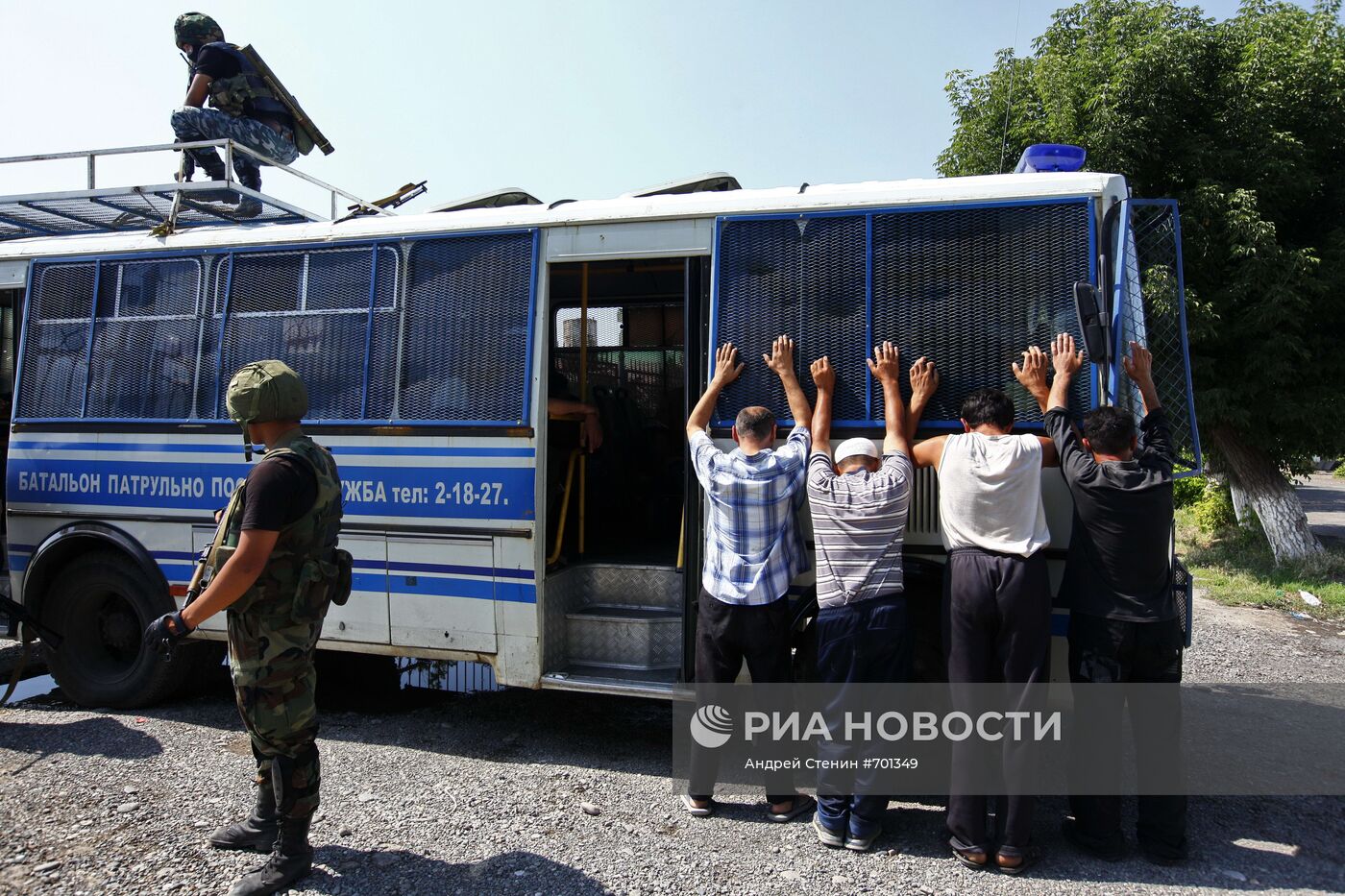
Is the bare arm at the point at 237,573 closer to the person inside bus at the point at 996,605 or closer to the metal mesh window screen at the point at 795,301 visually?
the metal mesh window screen at the point at 795,301

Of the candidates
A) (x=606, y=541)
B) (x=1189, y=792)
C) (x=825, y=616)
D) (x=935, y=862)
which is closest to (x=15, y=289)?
(x=606, y=541)

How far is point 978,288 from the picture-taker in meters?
4.16

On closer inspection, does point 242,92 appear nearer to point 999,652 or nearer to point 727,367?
point 727,367

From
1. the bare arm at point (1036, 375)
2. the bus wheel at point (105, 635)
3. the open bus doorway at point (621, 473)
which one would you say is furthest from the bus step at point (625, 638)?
the bus wheel at point (105, 635)

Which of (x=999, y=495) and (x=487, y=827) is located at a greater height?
(x=999, y=495)

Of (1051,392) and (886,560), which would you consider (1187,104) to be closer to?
(1051,392)

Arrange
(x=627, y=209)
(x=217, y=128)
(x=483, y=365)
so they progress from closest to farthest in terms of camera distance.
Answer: (x=627, y=209), (x=483, y=365), (x=217, y=128)

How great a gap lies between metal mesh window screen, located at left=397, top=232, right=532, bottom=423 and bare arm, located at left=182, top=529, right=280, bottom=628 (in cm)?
170

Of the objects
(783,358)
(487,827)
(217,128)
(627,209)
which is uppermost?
(217,128)

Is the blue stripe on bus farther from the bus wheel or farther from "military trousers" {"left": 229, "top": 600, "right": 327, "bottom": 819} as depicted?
"military trousers" {"left": 229, "top": 600, "right": 327, "bottom": 819}

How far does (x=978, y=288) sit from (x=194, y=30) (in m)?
6.59

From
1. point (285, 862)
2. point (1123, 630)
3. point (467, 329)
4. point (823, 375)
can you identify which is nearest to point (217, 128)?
point (467, 329)

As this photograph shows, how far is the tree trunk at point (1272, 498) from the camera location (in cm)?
1014

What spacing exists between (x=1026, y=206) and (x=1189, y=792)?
2.96 m
